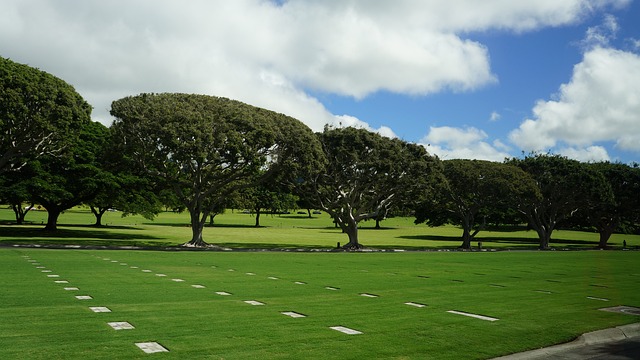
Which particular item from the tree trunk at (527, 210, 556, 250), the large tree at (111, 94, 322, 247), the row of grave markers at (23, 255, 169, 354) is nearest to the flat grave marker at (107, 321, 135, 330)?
the row of grave markers at (23, 255, 169, 354)

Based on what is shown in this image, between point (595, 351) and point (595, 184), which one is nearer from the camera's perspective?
point (595, 351)

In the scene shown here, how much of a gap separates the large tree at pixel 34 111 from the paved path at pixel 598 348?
36.7m

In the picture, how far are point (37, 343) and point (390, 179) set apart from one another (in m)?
42.0

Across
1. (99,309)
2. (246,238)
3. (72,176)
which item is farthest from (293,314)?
(246,238)

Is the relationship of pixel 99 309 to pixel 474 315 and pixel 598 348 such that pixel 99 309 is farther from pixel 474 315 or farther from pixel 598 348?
pixel 598 348

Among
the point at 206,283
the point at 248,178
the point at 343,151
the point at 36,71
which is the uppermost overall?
the point at 36,71

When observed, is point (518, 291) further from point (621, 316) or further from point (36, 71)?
point (36, 71)

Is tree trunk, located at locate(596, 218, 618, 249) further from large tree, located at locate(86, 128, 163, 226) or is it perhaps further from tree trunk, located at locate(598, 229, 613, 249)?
large tree, located at locate(86, 128, 163, 226)

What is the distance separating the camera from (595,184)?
59.5 metres

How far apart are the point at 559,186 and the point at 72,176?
57.6 meters

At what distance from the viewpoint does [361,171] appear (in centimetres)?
4747

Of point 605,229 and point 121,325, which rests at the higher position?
point 605,229

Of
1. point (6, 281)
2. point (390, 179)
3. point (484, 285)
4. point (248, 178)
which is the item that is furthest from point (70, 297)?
point (390, 179)

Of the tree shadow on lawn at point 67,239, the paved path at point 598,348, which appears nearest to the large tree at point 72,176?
the tree shadow on lawn at point 67,239
